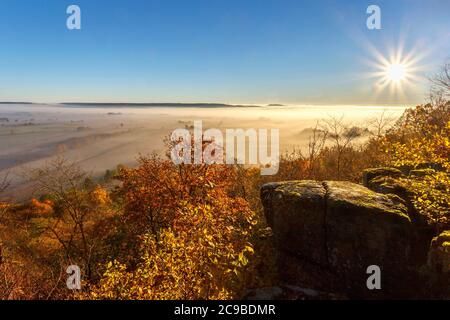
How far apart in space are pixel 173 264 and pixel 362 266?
39.3 feet

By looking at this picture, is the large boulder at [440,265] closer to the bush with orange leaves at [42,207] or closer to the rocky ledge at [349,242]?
the rocky ledge at [349,242]

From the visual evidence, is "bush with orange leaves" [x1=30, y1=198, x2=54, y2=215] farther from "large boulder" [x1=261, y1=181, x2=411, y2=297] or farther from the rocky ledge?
the rocky ledge

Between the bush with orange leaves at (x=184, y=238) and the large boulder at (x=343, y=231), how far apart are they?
2866mm

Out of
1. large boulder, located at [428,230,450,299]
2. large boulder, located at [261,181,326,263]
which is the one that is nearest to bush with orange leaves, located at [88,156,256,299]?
large boulder, located at [261,181,326,263]

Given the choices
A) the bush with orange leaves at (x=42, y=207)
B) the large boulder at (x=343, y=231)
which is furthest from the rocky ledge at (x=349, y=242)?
the bush with orange leaves at (x=42, y=207)

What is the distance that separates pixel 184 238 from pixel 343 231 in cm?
1038

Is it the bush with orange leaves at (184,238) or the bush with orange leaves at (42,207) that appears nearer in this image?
the bush with orange leaves at (184,238)

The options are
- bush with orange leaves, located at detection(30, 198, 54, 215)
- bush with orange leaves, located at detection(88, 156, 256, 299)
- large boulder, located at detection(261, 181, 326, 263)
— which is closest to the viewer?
bush with orange leaves, located at detection(88, 156, 256, 299)

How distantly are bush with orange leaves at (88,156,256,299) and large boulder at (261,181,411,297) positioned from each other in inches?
113

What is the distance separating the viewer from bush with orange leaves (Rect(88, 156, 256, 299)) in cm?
1557

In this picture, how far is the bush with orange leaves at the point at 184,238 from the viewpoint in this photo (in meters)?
15.6

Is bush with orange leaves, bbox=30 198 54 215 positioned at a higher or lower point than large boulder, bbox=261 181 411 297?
lower

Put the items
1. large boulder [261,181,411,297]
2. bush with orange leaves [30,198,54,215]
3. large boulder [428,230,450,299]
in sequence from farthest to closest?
bush with orange leaves [30,198,54,215]
large boulder [261,181,411,297]
large boulder [428,230,450,299]
